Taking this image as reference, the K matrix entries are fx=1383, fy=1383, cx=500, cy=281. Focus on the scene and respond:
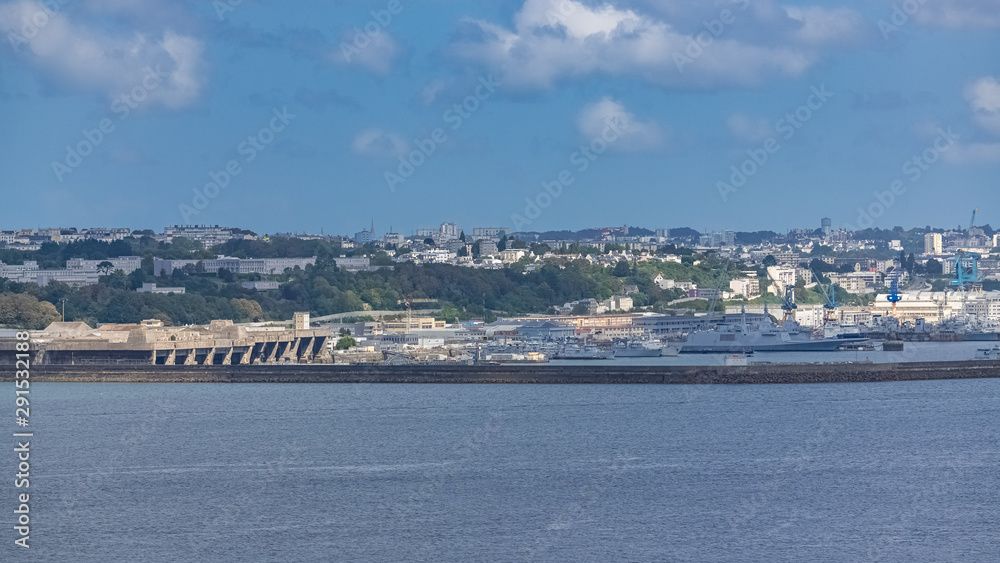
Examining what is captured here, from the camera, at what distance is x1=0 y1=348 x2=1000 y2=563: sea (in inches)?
465

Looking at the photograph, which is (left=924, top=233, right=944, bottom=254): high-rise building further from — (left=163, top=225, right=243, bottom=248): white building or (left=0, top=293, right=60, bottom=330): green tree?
(left=0, top=293, right=60, bottom=330): green tree

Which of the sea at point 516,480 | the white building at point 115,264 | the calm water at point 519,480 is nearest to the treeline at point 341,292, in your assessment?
the white building at point 115,264

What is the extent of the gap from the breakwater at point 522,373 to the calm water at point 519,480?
259cm

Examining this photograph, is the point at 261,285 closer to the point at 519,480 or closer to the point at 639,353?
the point at 639,353

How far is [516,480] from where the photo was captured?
1459 cm

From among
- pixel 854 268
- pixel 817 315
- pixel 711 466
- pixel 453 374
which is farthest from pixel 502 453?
pixel 854 268

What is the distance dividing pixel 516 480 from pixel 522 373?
445 inches

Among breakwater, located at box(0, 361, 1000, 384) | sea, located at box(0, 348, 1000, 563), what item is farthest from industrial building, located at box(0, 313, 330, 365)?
sea, located at box(0, 348, 1000, 563)

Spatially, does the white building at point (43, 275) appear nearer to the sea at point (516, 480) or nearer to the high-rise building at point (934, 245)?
the sea at point (516, 480)

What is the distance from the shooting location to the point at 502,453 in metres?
16.3

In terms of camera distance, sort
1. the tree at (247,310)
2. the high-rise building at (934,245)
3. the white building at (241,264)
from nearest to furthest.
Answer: the tree at (247,310), the white building at (241,264), the high-rise building at (934,245)

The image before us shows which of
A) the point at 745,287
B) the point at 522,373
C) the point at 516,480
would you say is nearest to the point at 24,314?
the point at 522,373

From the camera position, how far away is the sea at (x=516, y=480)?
11820mm

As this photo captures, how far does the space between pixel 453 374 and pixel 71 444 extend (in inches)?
390
